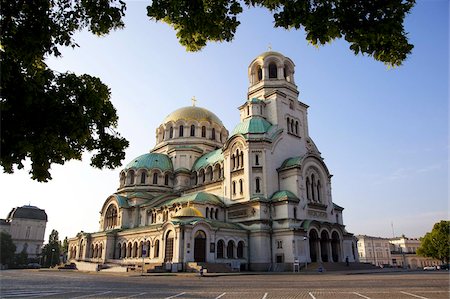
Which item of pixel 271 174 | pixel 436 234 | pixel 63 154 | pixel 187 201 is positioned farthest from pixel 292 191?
pixel 436 234

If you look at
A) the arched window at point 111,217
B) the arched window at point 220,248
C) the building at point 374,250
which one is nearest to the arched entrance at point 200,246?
the arched window at point 220,248

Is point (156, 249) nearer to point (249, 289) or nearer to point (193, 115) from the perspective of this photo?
point (249, 289)

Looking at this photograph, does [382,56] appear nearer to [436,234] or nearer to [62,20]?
[62,20]

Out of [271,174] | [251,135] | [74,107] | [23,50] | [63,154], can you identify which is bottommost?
[63,154]

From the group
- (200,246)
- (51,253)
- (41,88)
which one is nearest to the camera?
(41,88)

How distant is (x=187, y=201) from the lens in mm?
42750

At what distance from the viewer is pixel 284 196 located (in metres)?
39.0

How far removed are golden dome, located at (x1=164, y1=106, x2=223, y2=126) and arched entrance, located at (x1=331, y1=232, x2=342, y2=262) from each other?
96.4 feet

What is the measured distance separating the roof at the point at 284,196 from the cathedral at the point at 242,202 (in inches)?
6.3

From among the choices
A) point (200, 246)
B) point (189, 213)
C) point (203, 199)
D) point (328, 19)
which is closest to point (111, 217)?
point (203, 199)

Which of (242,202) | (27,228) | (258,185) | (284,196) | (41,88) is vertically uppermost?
(258,185)

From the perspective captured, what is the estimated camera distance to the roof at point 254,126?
43.4 m

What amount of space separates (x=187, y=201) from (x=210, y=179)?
25.5 feet

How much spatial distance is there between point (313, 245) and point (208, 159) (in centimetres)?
1958
